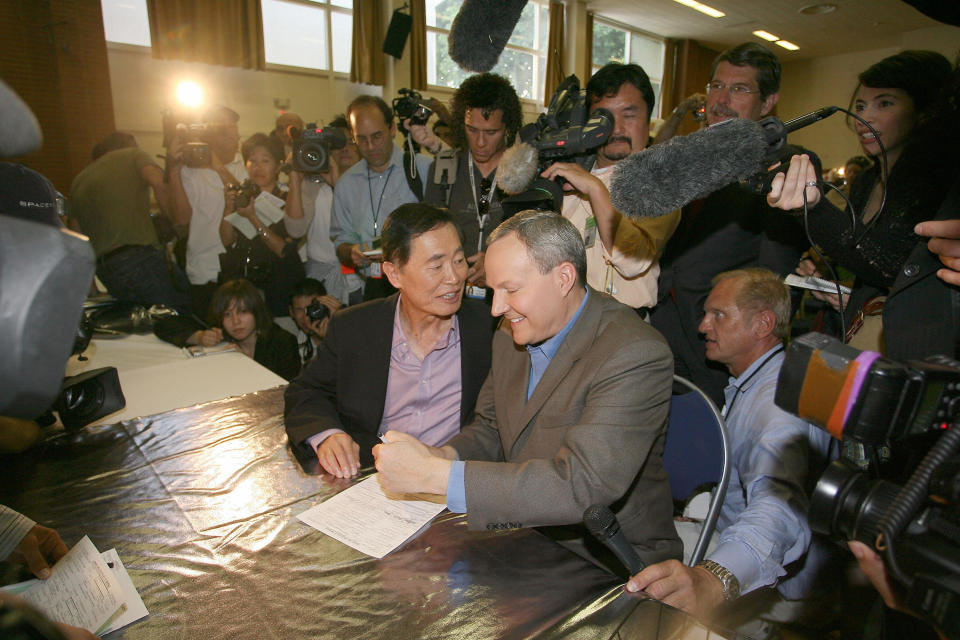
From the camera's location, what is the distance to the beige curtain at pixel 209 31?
6199 mm

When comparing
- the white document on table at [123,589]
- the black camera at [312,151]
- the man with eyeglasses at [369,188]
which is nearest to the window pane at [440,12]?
the black camera at [312,151]

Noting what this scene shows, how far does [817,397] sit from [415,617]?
0.71 metres

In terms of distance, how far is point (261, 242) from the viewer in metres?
3.60

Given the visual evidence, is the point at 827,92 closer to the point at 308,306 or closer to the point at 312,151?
the point at 312,151

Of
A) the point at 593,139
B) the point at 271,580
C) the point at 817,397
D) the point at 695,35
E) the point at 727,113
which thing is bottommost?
the point at 271,580

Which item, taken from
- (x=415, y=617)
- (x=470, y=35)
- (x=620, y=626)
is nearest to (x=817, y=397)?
(x=620, y=626)

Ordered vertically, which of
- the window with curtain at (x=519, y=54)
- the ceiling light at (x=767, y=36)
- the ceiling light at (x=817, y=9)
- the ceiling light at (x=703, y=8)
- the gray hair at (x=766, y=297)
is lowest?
the gray hair at (x=766, y=297)

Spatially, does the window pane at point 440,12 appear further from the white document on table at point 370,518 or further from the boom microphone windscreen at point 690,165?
the white document on table at point 370,518

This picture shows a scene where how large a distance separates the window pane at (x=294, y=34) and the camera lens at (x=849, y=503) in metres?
8.07

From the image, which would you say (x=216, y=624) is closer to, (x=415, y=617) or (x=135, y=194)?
(x=415, y=617)

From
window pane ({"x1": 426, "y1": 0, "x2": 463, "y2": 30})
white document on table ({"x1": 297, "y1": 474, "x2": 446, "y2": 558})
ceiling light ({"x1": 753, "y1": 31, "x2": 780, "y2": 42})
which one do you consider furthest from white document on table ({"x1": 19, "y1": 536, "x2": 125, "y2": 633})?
ceiling light ({"x1": 753, "y1": 31, "x2": 780, "y2": 42})

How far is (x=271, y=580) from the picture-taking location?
1039 mm

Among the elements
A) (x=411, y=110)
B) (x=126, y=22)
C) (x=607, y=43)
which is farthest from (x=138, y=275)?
(x=607, y=43)

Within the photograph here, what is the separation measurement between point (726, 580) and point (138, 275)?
357 cm
